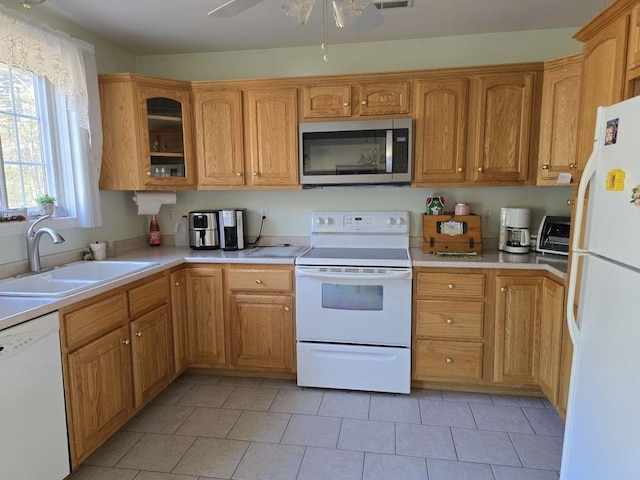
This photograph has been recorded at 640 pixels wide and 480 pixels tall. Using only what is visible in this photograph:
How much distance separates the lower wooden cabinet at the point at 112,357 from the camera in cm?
181

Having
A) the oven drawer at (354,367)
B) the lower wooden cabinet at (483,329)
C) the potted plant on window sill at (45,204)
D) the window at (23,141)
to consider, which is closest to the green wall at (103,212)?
the potted plant on window sill at (45,204)

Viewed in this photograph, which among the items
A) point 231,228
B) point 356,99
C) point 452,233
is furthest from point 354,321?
point 356,99

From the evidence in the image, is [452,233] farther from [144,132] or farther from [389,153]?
[144,132]

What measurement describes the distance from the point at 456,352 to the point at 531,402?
55cm

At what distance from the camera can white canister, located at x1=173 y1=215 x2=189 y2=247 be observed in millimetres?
3275

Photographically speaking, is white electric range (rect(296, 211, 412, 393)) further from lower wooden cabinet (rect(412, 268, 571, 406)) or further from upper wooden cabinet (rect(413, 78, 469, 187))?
upper wooden cabinet (rect(413, 78, 469, 187))

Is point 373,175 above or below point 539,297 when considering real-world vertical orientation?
above

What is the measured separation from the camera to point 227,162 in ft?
9.59

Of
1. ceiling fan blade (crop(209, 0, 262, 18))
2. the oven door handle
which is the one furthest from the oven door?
ceiling fan blade (crop(209, 0, 262, 18))

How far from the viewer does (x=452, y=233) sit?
281 cm

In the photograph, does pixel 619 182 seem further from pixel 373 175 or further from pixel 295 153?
pixel 295 153

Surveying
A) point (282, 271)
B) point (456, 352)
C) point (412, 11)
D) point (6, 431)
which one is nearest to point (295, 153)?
point (282, 271)

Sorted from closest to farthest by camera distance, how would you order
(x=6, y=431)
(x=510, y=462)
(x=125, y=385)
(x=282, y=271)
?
(x=6, y=431) < (x=510, y=462) < (x=125, y=385) < (x=282, y=271)

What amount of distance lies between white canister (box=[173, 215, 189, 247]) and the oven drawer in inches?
52.5
